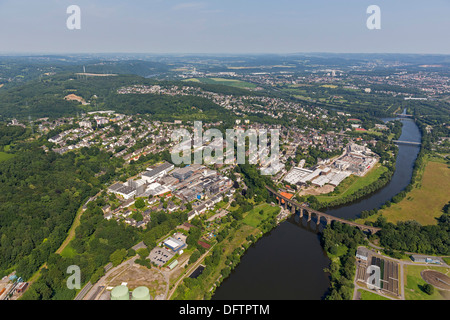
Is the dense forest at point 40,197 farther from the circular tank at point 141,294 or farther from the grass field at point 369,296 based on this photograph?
the grass field at point 369,296

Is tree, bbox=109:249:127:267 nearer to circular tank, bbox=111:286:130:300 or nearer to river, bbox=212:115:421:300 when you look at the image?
circular tank, bbox=111:286:130:300

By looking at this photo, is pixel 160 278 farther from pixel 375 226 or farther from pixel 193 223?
pixel 375 226

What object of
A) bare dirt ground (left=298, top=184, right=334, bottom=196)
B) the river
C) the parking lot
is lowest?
the river

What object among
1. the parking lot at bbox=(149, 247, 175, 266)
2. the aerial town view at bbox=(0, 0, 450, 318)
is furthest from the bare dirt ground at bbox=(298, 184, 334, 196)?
the parking lot at bbox=(149, 247, 175, 266)

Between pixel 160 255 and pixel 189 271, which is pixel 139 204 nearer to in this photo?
pixel 160 255

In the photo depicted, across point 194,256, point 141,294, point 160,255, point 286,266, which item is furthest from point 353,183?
point 141,294

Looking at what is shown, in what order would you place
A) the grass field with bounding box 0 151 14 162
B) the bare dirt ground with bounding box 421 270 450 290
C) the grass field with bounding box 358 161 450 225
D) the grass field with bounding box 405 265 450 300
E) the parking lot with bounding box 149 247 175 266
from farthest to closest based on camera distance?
the grass field with bounding box 0 151 14 162 → the grass field with bounding box 358 161 450 225 → the parking lot with bounding box 149 247 175 266 → the bare dirt ground with bounding box 421 270 450 290 → the grass field with bounding box 405 265 450 300

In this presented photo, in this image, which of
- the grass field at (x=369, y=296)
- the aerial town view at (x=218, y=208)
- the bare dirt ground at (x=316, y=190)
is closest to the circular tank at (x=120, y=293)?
the aerial town view at (x=218, y=208)
